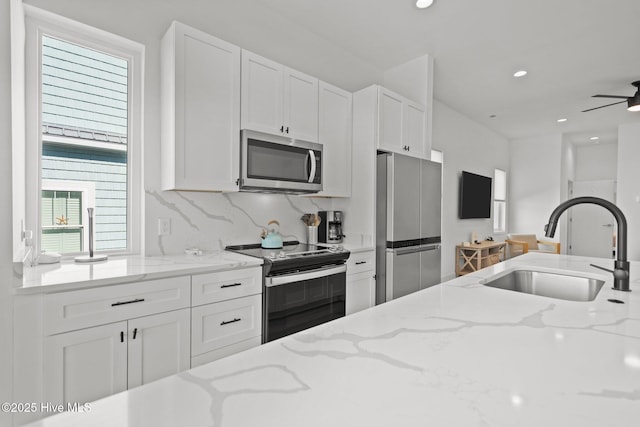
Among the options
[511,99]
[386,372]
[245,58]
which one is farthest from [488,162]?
[386,372]

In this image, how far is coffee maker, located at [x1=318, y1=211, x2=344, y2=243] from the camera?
10.5 feet

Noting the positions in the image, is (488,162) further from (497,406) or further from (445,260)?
(497,406)

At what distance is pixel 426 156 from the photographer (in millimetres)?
3752

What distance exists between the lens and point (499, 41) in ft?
11.2

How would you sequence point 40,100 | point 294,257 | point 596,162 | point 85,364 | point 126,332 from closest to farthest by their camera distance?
point 85,364, point 126,332, point 40,100, point 294,257, point 596,162

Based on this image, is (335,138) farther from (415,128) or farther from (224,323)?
(224,323)

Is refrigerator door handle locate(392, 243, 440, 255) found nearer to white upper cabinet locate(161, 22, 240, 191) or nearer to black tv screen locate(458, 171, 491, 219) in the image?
white upper cabinet locate(161, 22, 240, 191)

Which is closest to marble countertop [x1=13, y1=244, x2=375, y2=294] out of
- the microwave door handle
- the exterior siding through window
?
the exterior siding through window

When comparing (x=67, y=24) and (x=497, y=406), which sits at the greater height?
(x=67, y=24)

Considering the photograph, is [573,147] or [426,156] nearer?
[426,156]

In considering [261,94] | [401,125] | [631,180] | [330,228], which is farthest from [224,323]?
[631,180]

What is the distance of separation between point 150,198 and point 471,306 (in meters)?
2.07

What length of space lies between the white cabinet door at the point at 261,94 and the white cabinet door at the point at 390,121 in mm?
1002

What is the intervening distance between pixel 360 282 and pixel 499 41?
2847 mm
